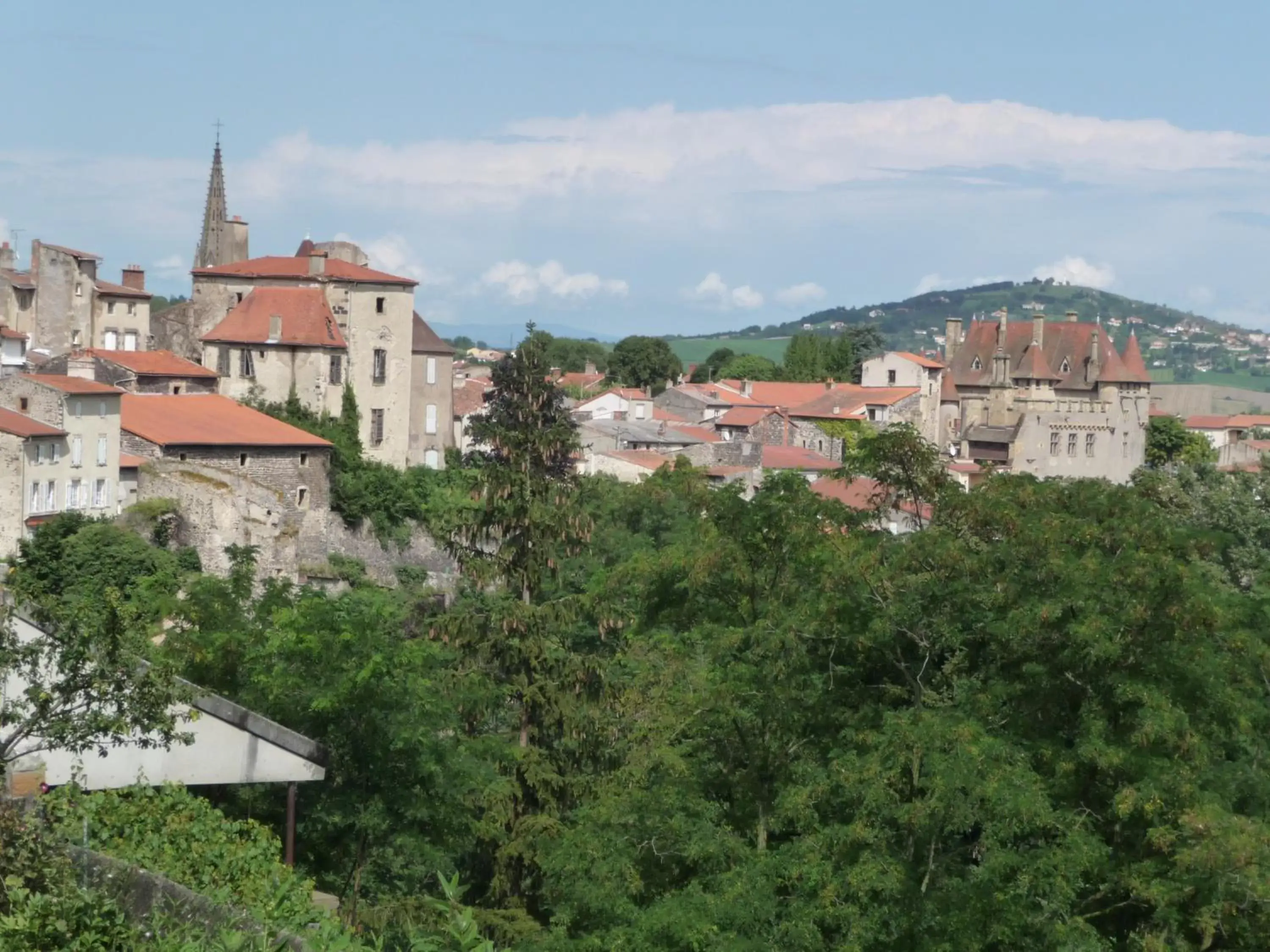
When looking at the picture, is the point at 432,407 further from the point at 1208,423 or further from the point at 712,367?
the point at 712,367

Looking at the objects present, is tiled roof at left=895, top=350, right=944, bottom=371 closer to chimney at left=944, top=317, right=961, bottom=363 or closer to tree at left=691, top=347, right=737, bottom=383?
chimney at left=944, top=317, right=961, bottom=363

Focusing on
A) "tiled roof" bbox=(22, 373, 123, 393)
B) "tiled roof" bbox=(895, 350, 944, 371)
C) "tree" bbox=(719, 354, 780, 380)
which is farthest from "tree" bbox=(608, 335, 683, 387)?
"tiled roof" bbox=(22, 373, 123, 393)

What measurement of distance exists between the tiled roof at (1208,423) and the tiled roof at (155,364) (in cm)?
8685

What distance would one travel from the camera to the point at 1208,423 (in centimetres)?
13188

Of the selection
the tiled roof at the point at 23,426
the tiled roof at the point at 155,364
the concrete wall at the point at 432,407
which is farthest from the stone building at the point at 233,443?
the concrete wall at the point at 432,407

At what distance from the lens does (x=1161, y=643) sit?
16578 mm

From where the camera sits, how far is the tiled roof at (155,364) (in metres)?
54.0

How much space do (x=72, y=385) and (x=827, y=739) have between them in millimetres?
31691

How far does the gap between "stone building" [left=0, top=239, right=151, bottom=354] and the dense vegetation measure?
41672mm

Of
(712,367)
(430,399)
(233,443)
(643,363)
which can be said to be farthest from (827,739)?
(712,367)

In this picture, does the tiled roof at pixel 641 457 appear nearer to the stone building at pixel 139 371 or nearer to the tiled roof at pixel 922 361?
the stone building at pixel 139 371

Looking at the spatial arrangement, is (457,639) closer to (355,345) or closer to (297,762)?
(297,762)

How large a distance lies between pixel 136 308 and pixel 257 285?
28.1ft

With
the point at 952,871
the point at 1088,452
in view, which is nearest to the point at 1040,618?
the point at 952,871
